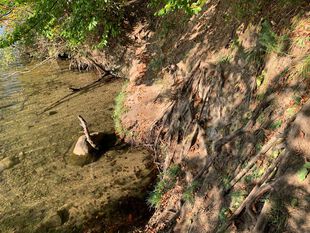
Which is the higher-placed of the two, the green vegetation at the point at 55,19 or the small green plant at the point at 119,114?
the green vegetation at the point at 55,19

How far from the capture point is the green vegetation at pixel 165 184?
8.93m

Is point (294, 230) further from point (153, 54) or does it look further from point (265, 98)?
point (153, 54)

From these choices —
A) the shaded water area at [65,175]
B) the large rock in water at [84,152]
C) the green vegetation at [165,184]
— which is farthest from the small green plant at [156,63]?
the green vegetation at [165,184]

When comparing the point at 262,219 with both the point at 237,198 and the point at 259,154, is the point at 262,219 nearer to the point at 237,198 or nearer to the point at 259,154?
the point at 237,198

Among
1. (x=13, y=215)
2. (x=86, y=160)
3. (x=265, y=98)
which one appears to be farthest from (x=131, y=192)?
(x=265, y=98)

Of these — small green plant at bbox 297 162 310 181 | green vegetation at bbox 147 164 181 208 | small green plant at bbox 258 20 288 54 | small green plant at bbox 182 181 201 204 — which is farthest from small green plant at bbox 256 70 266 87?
green vegetation at bbox 147 164 181 208

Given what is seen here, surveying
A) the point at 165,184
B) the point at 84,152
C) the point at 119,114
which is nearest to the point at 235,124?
the point at 165,184

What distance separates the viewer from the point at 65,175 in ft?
36.9

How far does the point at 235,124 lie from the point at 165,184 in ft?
9.66

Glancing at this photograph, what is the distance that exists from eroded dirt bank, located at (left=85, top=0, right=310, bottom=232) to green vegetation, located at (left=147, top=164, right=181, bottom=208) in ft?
0.14

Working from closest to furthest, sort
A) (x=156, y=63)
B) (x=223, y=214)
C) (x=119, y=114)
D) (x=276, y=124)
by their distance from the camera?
(x=276, y=124) → (x=223, y=214) → (x=156, y=63) → (x=119, y=114)

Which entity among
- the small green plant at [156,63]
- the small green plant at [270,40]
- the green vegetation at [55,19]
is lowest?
the small green plant at [156,63]

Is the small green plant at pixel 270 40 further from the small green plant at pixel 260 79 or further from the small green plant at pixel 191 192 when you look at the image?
the small green plant at pixel 191 192

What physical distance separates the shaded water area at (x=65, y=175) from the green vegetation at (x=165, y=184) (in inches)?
14.5
